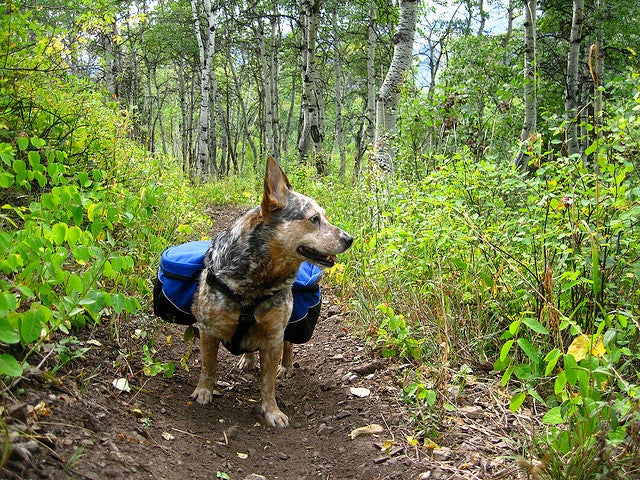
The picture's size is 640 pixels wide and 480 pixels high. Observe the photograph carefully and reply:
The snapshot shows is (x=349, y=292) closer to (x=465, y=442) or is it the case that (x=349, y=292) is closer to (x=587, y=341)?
(x=465, y=442)

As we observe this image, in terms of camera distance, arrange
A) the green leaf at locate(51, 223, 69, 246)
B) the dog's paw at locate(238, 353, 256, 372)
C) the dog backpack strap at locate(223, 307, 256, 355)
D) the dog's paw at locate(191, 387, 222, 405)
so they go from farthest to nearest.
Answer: the dog's paw at locate(238, 353, 256, 372) < the dog's paw at locate(191, 387, 222, 405) < the dog backpack strap at locate(223, 307, 256, 355) < the green leaf at locate(51, 223, 69, 246)

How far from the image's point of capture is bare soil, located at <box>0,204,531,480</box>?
99.3 inches

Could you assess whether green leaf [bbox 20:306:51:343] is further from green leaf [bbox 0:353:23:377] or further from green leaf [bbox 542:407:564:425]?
green leaf [bbox 542:407:564:425]

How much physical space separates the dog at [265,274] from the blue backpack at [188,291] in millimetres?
171

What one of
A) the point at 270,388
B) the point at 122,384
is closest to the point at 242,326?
the point at 270,388

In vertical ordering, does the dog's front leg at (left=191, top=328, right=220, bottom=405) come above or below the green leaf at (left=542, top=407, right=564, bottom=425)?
below

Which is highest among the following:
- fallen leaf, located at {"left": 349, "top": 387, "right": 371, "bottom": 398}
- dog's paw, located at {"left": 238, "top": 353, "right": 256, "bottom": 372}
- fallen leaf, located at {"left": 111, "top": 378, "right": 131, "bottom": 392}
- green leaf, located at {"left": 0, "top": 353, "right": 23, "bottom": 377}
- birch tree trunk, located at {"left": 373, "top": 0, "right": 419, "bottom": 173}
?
birch tree trunk, located at {"left": 373, "top": 0, "right": 419, "bottom": 173}

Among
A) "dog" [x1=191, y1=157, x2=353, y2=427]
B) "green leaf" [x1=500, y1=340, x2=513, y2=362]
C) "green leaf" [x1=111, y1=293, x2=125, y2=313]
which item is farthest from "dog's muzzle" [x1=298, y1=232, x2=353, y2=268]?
"green leaf" [x1=500, y1=340, x2=513, y2=362]

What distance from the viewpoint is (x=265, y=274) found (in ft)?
13.0

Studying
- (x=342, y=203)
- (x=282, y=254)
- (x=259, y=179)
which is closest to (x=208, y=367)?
(x=282, y=254)

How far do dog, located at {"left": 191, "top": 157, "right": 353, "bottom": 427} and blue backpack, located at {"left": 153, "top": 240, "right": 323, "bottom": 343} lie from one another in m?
0.17

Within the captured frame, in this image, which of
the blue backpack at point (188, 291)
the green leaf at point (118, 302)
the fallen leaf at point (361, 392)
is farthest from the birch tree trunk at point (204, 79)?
the green leaf at point (118, 302)

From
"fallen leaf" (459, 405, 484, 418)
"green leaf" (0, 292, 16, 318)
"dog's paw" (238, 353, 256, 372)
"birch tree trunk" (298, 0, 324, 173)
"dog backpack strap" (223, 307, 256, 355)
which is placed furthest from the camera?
"birch tree trunk" (298, 0, 324, 173)

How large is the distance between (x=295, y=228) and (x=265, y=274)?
438 mm
